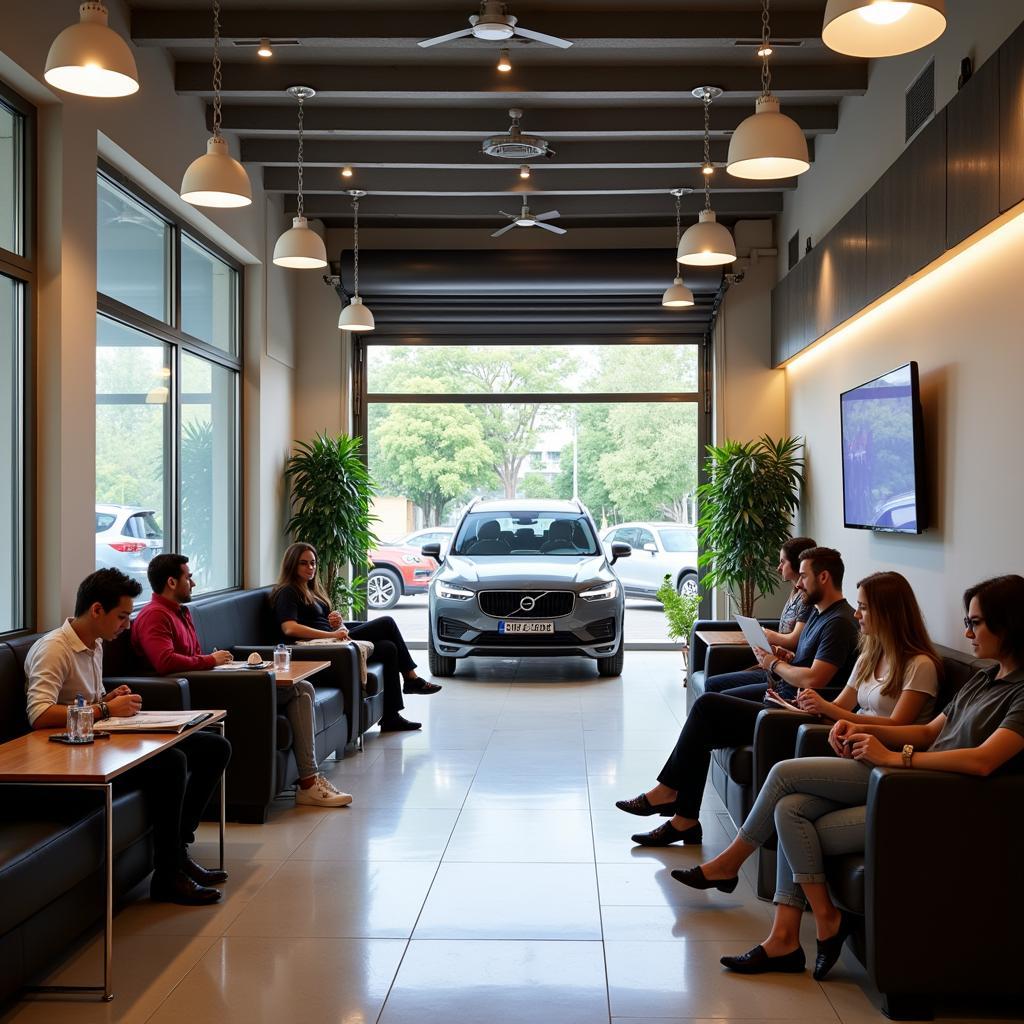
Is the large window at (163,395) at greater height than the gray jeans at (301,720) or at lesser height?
greater

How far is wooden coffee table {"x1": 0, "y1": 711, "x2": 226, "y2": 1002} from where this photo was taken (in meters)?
3.09

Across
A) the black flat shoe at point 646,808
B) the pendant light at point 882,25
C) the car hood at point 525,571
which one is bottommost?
the black flat shoe at point 646,808

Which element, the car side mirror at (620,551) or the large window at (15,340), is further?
the car side mirror at (620,551)

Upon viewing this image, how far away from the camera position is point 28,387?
5102 millimetres

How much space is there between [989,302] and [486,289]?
5.63 meters

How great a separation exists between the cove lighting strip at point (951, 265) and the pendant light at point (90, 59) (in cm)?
316

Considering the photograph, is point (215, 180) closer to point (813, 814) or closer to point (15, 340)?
point (15, 340)

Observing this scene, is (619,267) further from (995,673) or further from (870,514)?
(995,673)

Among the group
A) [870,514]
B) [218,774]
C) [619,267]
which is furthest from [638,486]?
[218,774]

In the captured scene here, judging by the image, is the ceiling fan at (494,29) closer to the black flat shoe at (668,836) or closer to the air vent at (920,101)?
the air vent at (920,101)

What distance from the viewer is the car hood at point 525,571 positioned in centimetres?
905

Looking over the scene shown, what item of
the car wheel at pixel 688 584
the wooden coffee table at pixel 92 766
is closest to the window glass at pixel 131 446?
the wooden coffee table at pixel 92 766

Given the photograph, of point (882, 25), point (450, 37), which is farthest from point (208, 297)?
point (882, 25)

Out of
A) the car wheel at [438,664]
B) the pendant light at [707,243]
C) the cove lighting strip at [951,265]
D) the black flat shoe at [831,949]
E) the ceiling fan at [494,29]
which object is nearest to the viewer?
the black flat shoe at [831,949]
